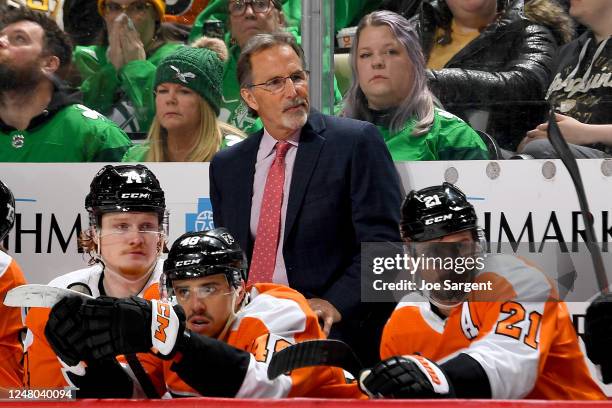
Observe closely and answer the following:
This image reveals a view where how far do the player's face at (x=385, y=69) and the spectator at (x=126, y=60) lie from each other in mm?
643

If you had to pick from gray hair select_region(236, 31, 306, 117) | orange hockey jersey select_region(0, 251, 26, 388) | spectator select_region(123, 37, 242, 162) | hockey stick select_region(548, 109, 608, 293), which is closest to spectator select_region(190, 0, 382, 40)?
gray hair select_region(236, 31, 306, 117)

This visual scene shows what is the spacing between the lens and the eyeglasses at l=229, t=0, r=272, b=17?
365cm

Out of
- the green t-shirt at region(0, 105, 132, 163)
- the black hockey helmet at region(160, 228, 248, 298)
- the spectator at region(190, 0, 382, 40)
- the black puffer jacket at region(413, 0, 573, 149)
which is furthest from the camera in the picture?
the green t-shirt at region(0, 105, 132, 163)

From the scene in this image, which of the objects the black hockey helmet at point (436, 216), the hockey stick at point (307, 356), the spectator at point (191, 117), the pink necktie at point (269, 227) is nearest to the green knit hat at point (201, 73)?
the spectator at point (191, 117)

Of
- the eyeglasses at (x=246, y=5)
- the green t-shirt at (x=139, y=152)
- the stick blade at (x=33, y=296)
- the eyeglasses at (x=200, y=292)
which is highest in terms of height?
the eyeglasses at (x=246, y=5)

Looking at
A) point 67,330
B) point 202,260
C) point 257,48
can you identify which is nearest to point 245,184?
point 257,48

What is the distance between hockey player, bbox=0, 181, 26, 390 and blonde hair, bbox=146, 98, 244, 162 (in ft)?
1.54

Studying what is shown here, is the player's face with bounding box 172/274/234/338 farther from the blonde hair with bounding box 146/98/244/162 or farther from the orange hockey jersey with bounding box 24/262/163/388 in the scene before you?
the blonde hair with bounding box 146/98/244/162

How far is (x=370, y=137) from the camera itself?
A: 331 centimetres

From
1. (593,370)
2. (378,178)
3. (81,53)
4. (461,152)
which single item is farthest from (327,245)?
(81,53)

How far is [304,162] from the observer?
10.9 feet

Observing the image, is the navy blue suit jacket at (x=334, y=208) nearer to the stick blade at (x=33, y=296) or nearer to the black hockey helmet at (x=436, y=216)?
the black hockey helmet at (x=436, y=216)

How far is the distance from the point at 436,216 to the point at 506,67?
0.87 m

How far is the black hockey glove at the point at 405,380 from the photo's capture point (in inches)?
93.8
